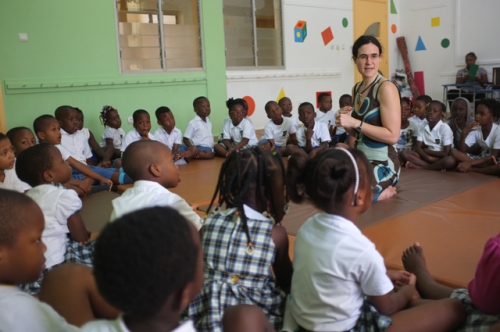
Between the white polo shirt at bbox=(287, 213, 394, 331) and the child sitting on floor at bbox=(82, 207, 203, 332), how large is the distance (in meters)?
0.55

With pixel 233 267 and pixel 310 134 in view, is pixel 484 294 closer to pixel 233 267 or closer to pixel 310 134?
pixel 233 267

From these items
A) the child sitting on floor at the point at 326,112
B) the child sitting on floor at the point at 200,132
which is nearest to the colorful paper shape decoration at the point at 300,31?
the child sitting on floor at the point at 326,112

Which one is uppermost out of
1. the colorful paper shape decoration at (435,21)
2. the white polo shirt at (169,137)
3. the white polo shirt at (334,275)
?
the colorful paper shape decoration at (435,21)

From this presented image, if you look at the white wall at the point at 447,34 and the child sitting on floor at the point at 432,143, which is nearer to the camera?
the child sitting on floor at the point at 432,143

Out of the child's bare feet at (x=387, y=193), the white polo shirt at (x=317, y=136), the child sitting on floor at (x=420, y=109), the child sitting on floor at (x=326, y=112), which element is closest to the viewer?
the child's bare feet at (x=387, y=193)

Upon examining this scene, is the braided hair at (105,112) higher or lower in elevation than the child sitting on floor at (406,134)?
higher

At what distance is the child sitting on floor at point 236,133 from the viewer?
5.39m

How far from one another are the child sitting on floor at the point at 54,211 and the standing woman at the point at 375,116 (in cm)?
171

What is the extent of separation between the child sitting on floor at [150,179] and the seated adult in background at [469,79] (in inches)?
304

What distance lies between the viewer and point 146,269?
0.80 meters

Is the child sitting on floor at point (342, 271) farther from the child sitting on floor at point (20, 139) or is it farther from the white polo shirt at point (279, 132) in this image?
the white polo shirt at point (279, 132)

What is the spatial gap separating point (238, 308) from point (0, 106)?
477 centimetres

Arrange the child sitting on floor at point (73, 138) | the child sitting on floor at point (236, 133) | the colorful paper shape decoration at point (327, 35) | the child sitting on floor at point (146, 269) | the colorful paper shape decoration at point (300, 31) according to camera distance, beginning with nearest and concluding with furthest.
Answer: the child sitting on floor at point (146, 269), the child sitting on floor at point (73, 138), the child sitting on floor at point (236, 133), the colorful paper shape decoration at point (300, 31), the colorful paper shape decoration at point (327, 35)

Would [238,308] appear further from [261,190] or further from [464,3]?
[464,3]
